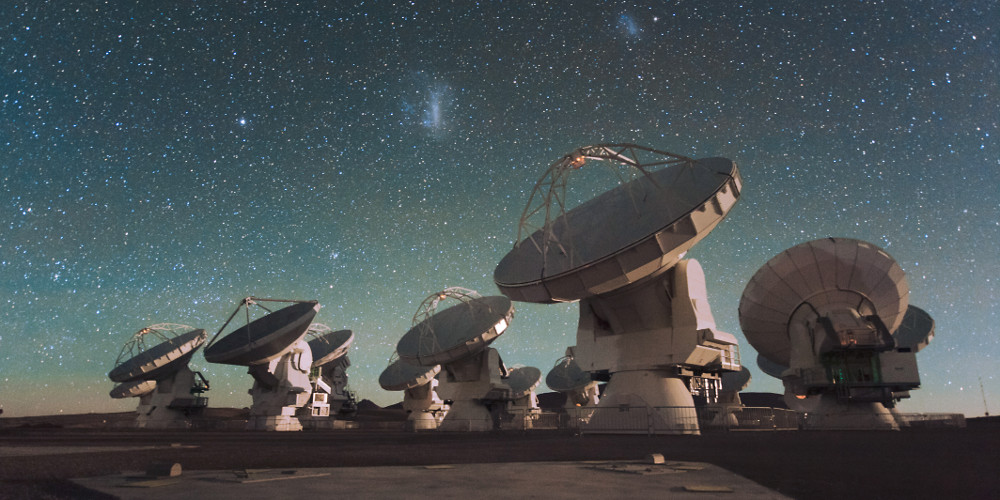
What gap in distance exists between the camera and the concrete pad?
4.35 metres

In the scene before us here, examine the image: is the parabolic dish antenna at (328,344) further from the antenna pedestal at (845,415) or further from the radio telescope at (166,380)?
the antenna pedestal at (845,415)

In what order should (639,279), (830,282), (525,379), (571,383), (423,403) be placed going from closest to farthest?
(639,279) < (830,282) < (423,403) < (571,383) < (525,379)

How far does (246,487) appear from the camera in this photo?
4734 mm

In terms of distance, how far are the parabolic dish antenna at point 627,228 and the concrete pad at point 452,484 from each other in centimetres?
1185

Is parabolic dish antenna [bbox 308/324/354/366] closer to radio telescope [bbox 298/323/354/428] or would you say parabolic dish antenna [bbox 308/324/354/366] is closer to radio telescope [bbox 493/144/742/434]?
radio telescope [bbox 298/323/354/428]

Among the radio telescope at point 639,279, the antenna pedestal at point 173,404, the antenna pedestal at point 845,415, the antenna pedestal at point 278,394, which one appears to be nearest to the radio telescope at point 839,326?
the antenna pedestal at point 845,415

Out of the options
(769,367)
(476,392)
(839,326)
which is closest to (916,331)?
(769,367)

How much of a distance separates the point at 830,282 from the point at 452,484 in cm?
2949

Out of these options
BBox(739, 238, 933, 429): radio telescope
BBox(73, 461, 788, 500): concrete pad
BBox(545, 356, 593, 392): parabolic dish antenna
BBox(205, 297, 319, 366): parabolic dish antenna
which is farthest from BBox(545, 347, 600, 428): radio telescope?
BBox(73, 461, 788, 500): concrete pad

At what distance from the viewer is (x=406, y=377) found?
149ft

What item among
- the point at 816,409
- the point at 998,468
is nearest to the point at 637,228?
the point at 998,468

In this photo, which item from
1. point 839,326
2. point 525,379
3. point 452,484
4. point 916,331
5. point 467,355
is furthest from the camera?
point 525,379

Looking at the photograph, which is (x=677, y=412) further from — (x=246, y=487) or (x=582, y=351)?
(x=246, y=487)

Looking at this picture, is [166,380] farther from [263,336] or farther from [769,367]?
[769,367]
